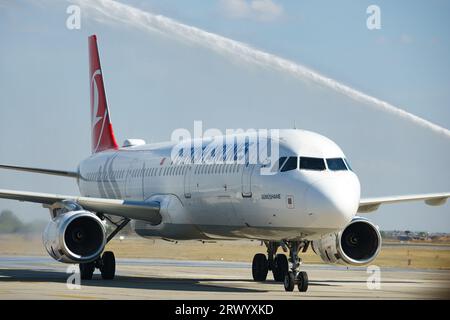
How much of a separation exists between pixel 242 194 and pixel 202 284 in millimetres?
3621

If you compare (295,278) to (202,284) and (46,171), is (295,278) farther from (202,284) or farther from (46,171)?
(46,171)

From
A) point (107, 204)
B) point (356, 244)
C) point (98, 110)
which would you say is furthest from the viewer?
point (98, 110)

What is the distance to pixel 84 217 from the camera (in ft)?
101

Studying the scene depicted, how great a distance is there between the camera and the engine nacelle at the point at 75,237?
29781mm

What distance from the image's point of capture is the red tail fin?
4306 cm

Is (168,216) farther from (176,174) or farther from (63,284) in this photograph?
(63,284)

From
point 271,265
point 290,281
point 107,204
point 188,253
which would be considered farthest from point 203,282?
point 188,253

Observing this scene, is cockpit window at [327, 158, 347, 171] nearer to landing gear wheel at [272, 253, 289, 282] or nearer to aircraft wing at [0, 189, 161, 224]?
landing gear wheel at [272, 253, 289, 282]

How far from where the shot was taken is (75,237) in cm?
3100

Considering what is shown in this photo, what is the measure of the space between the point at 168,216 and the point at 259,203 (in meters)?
6.15

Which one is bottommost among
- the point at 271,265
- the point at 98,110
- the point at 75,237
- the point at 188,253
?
the point at 188,253
